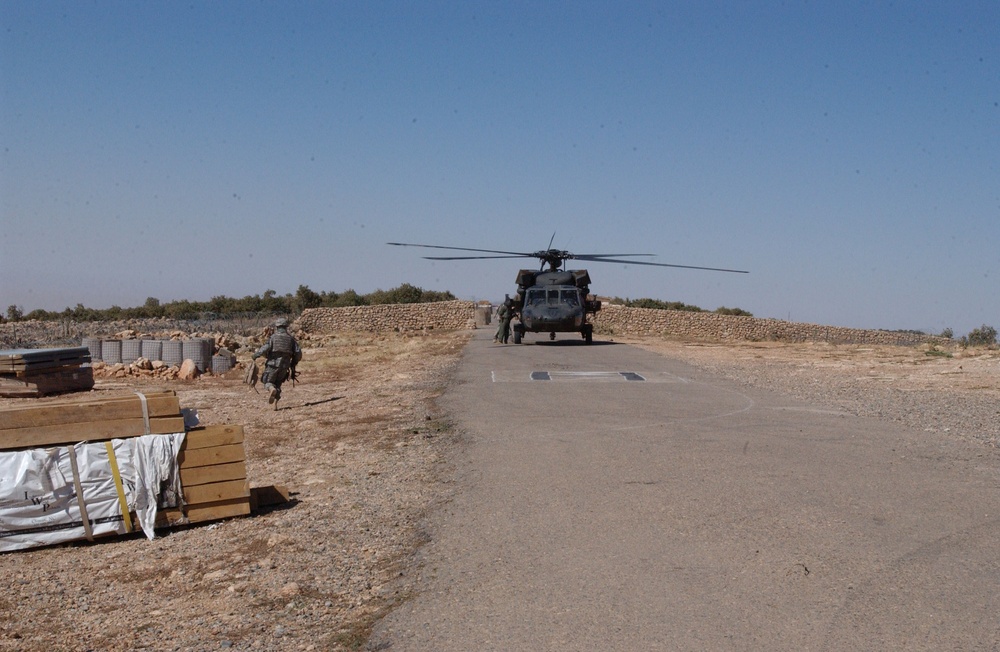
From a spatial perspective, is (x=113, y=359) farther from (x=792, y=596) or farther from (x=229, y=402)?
(x=792, y=596)

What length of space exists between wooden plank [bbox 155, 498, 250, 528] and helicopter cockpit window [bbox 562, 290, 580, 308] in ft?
75.6

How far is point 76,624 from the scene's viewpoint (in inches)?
226

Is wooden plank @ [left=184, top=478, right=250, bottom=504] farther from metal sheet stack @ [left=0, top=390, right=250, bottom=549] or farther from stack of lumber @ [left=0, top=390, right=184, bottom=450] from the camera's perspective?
stack of lumber @ [left=0, top=390, right=184, bottom=450]

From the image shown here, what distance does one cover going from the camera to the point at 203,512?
805 centimetres

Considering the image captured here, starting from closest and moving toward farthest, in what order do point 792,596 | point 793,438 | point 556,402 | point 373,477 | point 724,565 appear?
point 792,596 → point 724,565 → point 373,477 → point 793,438 → point 556,402

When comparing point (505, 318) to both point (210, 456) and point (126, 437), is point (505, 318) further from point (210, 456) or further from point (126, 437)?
point (126, 437)

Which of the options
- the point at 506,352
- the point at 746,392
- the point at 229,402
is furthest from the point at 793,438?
the point at 506,352

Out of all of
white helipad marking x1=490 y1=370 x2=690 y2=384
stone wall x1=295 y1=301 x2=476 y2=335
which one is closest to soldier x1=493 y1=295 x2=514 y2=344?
white helipad marking x1=490 y1=370 x2=690 y2=384

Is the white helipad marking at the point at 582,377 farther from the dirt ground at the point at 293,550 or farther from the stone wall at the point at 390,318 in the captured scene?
the stone wall at the point at 390,318

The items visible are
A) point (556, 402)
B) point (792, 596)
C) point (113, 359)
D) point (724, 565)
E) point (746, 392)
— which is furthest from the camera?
point (113, 359)

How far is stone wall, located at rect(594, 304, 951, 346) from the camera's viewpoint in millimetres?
44750

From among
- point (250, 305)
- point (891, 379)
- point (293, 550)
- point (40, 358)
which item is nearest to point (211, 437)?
point (293, 550)

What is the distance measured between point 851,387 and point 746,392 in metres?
2.49

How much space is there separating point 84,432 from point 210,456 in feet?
3.38
